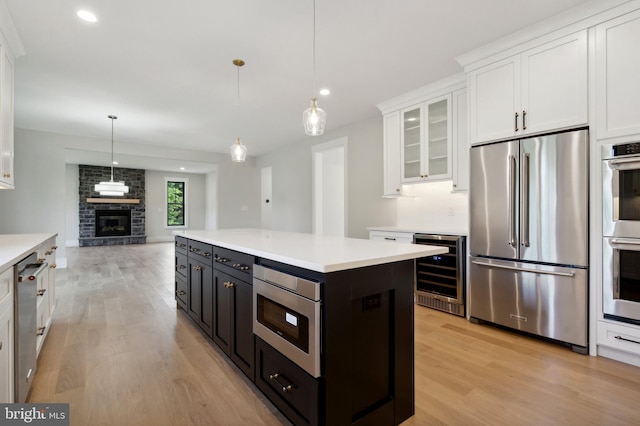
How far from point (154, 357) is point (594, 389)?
2.94 m

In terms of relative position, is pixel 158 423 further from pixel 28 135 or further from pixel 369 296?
pixel 28 135

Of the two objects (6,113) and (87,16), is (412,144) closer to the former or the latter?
(87,16)

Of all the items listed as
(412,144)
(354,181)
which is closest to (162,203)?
(354,181)

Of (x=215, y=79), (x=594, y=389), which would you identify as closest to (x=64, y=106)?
(x=215, y=79)

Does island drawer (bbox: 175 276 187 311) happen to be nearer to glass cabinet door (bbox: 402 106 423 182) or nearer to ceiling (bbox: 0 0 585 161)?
ceiling (bbox: 0 0 585 161)

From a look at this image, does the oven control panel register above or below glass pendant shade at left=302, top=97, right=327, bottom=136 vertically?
below

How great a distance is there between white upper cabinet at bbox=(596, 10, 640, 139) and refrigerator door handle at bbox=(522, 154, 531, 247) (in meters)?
0.49

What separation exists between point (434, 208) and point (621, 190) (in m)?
1.98

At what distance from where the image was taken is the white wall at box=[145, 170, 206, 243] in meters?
10.4

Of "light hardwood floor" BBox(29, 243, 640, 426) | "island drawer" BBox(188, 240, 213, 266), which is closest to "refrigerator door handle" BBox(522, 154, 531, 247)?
"light hardwood floor" BBox(29, 243, 640, 426)

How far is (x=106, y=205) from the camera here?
964 cm

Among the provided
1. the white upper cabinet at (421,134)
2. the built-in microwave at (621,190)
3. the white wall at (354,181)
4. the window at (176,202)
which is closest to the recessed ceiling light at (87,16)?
the white upper cabinet at (421,134)

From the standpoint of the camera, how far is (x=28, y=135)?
553cm

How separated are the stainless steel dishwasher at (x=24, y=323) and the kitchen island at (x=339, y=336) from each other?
1.07 m
